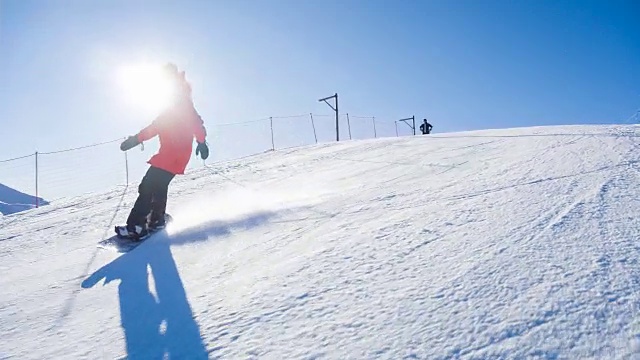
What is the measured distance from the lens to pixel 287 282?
2.32m

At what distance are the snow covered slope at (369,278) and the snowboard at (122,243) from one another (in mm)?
99

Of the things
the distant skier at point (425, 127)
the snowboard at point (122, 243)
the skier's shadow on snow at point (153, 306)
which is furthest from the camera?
the distant skier at point (425, 127)

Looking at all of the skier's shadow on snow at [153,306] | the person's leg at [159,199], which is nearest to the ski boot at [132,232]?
the person's leg at [159,199]

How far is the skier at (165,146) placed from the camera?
4.18 meters

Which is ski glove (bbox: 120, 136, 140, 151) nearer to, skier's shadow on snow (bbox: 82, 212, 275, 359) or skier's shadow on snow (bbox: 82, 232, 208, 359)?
skier's shadow on snow (bbox: 82, 212, 275, 359)

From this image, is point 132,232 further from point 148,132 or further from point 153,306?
point 153,306

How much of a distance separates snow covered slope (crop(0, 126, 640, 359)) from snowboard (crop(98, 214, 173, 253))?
10cm

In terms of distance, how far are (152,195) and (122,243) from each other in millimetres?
548

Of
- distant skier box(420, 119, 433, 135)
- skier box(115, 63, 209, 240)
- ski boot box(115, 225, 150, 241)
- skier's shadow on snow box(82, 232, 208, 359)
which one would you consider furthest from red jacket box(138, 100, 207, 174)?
distant skier box(420, 119, 433, 135)

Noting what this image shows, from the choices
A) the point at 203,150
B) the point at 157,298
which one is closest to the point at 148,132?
the point at 203,150

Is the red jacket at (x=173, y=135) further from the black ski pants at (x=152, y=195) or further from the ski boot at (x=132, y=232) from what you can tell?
the ski boot at (x=132, y=232)

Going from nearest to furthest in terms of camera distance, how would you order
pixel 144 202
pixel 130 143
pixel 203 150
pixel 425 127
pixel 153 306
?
pixel 153 306 < pixel 144 202 < pixel 130 143 < pixel 203 150 < pixel 425 127

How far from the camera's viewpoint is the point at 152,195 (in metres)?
4.19

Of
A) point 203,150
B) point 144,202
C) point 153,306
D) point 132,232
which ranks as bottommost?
point 153,306
